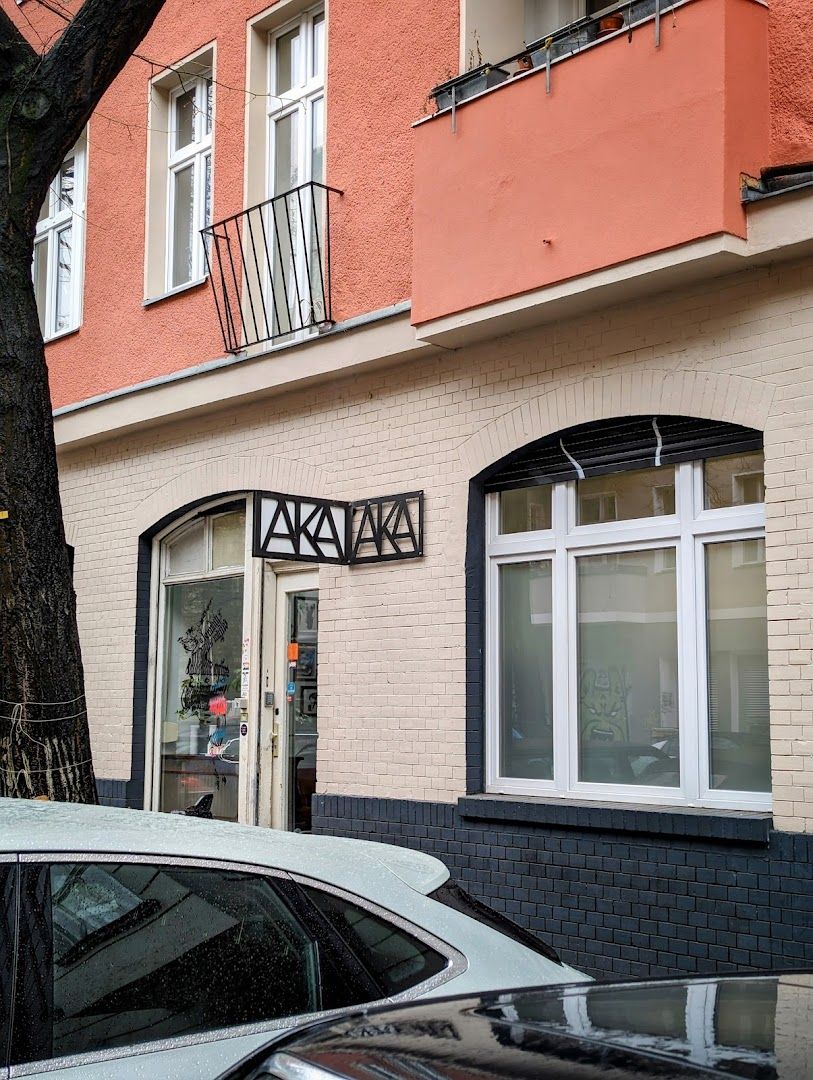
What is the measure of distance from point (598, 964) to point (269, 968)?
15.7 feet

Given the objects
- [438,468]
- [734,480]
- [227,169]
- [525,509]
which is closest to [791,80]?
[734,480]

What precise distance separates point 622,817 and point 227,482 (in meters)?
4.63

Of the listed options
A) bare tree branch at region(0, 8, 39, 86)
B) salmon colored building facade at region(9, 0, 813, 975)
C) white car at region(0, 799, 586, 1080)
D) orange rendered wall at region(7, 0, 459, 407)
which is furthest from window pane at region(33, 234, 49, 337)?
white car at region(0, 799, 586, 1080)

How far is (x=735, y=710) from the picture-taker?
7.06 m

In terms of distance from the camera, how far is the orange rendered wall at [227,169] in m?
8.93

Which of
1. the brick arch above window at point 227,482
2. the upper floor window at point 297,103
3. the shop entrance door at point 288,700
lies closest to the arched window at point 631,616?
the brick arch above window at point 227,482

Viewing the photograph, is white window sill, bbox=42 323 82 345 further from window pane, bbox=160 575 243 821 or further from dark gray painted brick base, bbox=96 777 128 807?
dark gray painted brick base, bbox=96 777 128 807

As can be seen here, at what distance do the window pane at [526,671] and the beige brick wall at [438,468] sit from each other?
0.97 ft

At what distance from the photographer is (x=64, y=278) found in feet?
42.6

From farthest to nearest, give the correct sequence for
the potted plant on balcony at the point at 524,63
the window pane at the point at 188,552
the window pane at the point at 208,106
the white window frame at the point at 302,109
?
the window pane at the point at 208,106
the window pane at the point at 188,552
the white window frame at the point at 302,109
the potted plant on balcony at the point at 524,63

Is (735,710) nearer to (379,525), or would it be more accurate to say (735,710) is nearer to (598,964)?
(598,964)

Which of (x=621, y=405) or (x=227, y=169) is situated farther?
→ (x=227, y=169)

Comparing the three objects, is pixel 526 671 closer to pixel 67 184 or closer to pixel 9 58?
pixel 9 58

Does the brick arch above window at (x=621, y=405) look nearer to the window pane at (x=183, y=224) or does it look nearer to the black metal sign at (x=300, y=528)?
the black metal sign at (x=300, y=528)
